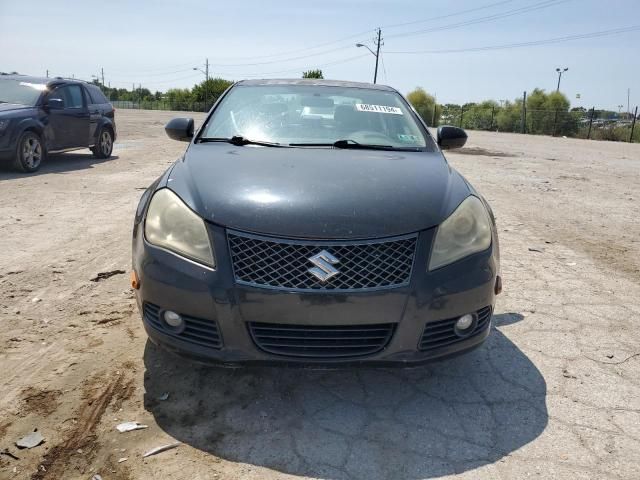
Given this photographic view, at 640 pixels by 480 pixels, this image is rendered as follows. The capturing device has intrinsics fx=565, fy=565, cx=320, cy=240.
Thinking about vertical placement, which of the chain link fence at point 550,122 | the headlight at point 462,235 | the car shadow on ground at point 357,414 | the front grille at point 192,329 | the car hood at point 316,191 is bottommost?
the car shadow on ground at point 357,414

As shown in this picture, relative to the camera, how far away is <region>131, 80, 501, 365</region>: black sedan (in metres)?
2.36

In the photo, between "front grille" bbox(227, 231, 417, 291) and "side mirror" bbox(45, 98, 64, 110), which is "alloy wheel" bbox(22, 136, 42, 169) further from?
"front grille" bbox(227, 231, 417, 291)

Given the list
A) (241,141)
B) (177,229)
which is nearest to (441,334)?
(177,229)

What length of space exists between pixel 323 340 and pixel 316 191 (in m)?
0.69

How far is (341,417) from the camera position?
2.62 metres

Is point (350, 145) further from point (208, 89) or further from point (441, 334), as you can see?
point (208, 89)

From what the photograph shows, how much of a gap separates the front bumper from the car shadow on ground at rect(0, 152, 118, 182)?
7.71 m

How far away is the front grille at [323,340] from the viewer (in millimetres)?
2424

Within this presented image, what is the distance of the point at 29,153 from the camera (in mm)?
9633

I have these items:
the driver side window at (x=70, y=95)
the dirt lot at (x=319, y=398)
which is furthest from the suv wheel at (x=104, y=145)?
the dirt lot at (x=319, y=398)

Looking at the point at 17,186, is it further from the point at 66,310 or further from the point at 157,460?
the point at 157,460

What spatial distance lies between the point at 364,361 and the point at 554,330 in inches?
69.2

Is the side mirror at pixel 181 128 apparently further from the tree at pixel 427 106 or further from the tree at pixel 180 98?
the tree at pixel 180 98

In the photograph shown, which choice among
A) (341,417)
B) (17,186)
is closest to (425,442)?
(341,417)
